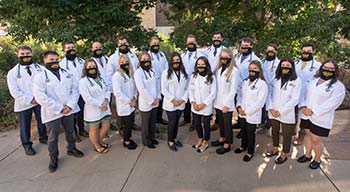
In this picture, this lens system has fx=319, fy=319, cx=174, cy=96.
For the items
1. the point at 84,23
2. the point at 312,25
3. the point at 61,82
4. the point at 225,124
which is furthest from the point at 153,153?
the point at 312,25

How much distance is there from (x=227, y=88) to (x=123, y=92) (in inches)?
67.3

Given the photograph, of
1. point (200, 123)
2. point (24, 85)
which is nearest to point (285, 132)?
point (200, 123)

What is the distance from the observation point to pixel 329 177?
4.52 m

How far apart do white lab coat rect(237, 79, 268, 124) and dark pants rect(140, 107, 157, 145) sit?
5.24ft

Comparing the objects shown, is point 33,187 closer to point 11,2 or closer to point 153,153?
point 153,153

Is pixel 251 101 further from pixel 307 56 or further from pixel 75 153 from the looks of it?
pixel 75 153

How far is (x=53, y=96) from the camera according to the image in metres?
4.75

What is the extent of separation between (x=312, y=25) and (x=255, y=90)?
245cm

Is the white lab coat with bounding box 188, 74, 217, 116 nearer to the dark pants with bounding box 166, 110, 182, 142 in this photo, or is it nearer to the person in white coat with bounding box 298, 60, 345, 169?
the dark pants with bounding box 166, 110, 182, 142

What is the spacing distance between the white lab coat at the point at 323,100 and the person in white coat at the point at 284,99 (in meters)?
0.19

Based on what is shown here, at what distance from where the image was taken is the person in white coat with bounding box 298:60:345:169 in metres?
4.33

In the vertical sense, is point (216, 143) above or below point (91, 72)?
below

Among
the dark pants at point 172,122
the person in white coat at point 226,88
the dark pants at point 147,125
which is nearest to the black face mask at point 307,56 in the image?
the person in white coat at point 226,88

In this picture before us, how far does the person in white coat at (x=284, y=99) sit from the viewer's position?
4590 millimetres
